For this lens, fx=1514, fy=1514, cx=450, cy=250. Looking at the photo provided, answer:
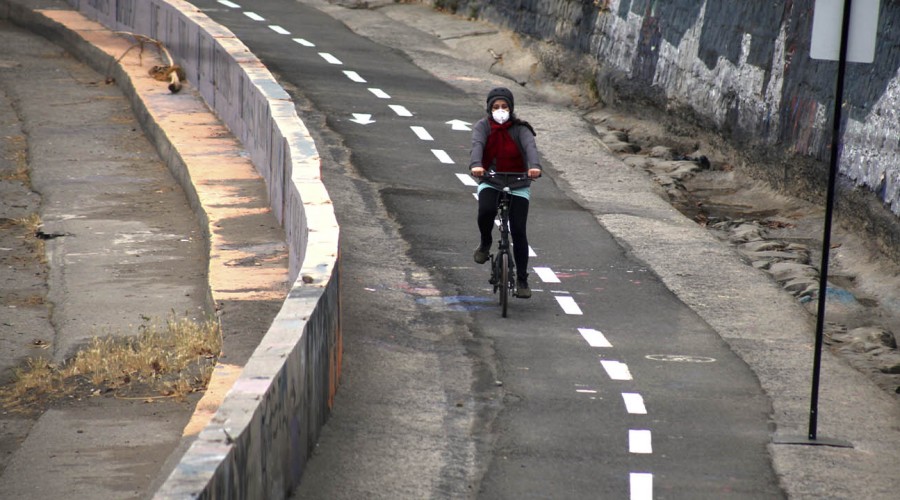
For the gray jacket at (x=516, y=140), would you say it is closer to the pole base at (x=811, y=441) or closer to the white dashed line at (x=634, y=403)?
the white dashed line at (x=634, y=403)

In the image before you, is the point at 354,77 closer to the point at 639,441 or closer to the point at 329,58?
the point at 329,58

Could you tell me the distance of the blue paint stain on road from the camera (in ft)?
42.8

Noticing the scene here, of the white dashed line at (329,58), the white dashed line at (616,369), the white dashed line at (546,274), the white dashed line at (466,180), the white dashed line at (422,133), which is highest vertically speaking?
the white dashed line at (329,58)

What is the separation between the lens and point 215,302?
39.5 ft

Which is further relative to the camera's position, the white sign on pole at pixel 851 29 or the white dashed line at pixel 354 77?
the white dashed line at pixel 354 77

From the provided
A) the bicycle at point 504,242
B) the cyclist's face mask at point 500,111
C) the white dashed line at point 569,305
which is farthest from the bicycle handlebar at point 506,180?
the white dashed line at point 569,305

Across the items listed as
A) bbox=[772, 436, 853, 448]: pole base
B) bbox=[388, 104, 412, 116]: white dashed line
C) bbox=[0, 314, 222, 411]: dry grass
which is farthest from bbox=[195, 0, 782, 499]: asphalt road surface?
bbox=[388, 104, 412, 116]: white dashed line

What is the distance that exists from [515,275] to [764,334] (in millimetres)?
2194

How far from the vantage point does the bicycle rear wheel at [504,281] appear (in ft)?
41.2

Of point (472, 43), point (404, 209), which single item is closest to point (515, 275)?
point (404, 209)

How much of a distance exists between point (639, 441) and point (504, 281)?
3.05 metres

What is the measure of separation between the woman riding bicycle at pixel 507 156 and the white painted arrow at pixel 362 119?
9047 millimetres

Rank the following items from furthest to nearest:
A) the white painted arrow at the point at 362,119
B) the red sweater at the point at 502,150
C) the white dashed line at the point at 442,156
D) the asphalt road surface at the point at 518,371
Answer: the white painted arrow at the point at 362,119 → the white dashed line at the point at 442,156 → the red sweater at the point at 502,150 → the asphalt road surface at the point at 518,371

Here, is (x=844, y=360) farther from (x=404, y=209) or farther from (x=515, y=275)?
(x=404, y=209)
